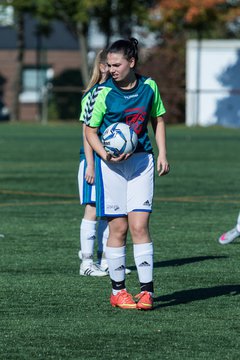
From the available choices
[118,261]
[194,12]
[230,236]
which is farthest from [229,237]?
[194,12]

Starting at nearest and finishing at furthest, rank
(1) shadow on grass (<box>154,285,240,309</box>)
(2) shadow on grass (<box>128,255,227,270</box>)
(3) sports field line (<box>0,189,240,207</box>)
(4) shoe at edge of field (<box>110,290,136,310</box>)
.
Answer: (4) shoe at edge of field (<box>110,290,136,310</box>), (1) shadow on grass (<box>154,285,240,309</box>), (2) shadow on grass (<box>128,255,227,270</box>), (3) sports field line (<box>0,189,240,207</box>)

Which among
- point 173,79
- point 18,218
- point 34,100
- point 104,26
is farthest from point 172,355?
point 34,100

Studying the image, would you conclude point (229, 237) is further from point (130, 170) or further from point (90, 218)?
point (130, 170)

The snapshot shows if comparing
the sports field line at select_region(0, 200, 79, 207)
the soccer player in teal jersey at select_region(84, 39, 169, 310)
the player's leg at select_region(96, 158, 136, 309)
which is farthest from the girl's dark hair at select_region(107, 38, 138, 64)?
the sports field line at select_region(0, 200, 79, 207)

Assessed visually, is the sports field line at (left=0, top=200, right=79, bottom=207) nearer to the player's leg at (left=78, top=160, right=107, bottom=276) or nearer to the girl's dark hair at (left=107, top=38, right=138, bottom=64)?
the player's leg at (left=78, top=160, right=107, bottom=276)

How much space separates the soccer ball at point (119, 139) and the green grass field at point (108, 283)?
1145 mm

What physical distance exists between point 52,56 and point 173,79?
81.2 ft

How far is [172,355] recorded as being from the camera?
7.15 metres

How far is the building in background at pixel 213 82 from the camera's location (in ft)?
169

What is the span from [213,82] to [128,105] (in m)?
45.0

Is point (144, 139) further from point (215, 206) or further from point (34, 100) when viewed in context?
point (34, 100)

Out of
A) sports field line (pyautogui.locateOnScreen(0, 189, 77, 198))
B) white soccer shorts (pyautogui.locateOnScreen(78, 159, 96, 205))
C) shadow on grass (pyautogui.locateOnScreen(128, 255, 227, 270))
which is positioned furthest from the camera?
sports field line (pyautogui.locateOnScreen(0, 189, 77, 198))

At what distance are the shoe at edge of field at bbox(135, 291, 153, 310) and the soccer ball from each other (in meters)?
1.01

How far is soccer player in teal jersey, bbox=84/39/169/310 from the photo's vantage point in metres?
8.61
